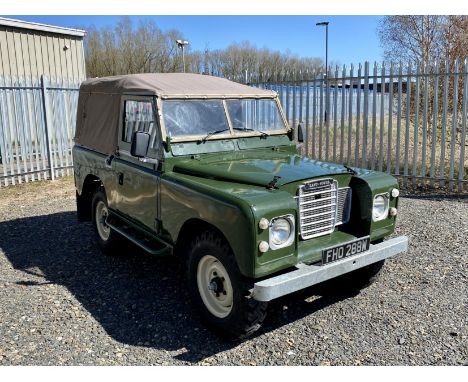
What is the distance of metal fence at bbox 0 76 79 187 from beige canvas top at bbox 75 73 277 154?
4.85m

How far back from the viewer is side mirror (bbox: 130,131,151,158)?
4043mm

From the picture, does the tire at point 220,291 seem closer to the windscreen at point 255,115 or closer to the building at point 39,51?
the windscreen at point 255,115

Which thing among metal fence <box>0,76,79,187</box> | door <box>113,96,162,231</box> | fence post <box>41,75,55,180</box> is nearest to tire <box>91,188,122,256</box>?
door <box>113,96,162,231</box>

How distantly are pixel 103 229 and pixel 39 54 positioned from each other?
1080 centimetres

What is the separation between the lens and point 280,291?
3195 millimetres

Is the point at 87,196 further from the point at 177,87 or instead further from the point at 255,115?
the point at 255,115

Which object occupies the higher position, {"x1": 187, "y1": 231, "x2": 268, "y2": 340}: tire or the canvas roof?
the canvas roof

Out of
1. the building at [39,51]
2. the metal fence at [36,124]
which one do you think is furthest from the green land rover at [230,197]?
the building at [39,51]

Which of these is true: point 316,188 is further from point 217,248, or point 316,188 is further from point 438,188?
point 438,188

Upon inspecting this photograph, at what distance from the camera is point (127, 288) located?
4.68m

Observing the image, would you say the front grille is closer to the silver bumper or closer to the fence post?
the silver bumper

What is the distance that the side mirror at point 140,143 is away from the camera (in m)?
4.04

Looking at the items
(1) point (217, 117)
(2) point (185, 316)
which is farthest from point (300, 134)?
(2) point (185, 316)

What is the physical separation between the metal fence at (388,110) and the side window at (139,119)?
5.22m
